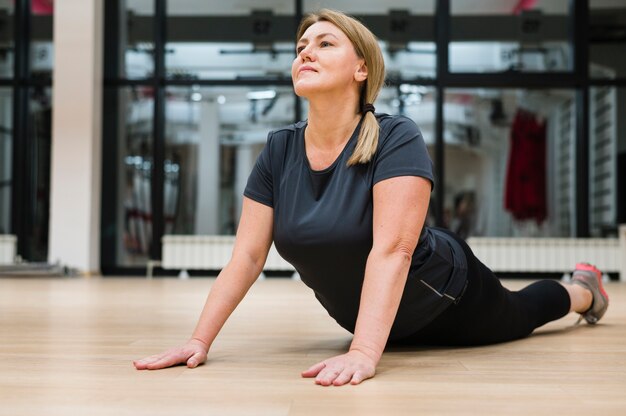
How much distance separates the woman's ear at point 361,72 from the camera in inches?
63.4

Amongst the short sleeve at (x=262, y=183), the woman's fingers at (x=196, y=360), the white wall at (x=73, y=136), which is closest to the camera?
the woman's fingers at (x=196, y=360)

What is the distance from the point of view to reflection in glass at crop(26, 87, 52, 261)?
288 inches

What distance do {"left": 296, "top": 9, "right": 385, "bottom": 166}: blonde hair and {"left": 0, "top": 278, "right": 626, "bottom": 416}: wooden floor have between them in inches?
18.1

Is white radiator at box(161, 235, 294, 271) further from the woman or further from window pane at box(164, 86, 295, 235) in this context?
the woman

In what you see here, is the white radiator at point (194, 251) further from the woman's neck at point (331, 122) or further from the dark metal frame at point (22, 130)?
the woman's neck at point (331, 122)

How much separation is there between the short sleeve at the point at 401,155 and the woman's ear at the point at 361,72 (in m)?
0.12

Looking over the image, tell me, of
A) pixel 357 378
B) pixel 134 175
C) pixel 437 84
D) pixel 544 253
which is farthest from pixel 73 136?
pixel 357 378

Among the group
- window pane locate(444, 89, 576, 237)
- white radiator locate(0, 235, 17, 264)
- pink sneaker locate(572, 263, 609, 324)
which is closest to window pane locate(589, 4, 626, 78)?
window pane locate(444, 89, 576, 237)

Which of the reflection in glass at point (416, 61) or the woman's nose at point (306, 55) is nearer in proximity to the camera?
the woman's nose at point (306, 55)

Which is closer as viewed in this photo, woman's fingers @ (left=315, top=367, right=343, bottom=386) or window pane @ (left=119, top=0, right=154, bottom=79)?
woman's fingers @ (left=315, top=367, right=343, bottom=386)

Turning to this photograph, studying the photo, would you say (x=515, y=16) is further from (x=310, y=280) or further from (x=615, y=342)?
(x=310, y=280)

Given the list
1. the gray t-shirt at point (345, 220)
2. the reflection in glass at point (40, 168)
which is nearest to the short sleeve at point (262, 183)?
the gray t-shirt at point (345, 220)

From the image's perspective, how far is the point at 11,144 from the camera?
7.39 meters

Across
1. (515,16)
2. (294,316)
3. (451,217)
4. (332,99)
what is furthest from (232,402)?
(515,16)
